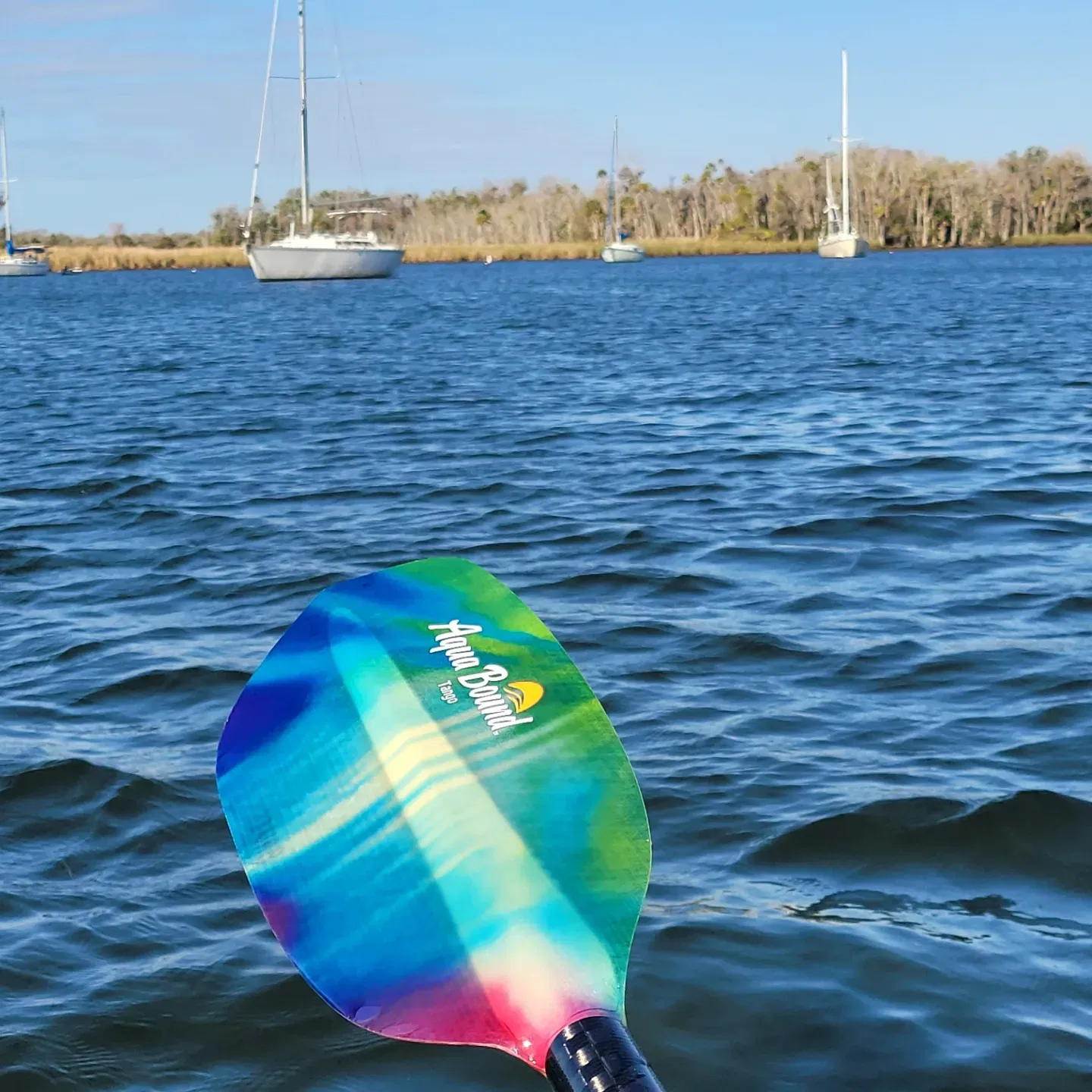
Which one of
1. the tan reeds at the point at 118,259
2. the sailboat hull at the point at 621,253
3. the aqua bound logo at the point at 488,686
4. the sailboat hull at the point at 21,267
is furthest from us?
the tan reeds at the point at 118,259

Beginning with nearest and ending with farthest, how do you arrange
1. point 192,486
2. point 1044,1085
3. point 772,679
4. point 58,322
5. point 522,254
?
point 1044,1085 < point 772,679 < point 192,486 < point 58,322 < point 522,254

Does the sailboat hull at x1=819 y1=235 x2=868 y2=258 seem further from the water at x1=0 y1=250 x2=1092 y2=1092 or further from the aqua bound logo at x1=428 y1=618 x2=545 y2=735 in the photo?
the aqua bound logo at x1=428 y1=618 x2=545 y2=735

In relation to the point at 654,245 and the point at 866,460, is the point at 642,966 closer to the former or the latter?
the point at 866,460

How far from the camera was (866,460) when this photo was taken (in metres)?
10.3

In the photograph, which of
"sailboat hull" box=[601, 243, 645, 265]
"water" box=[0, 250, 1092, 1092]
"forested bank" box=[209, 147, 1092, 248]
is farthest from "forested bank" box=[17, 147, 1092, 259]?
"water" box=[0, 250, 1092, 1092]

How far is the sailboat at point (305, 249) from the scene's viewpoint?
167 feet

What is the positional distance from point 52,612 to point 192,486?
3.67m

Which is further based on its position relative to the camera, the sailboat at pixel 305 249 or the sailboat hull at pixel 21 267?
the sailboat hull at pixel 21 267

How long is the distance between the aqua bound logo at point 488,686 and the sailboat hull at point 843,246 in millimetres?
73923

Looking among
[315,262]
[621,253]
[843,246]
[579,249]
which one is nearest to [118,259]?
[621,253]

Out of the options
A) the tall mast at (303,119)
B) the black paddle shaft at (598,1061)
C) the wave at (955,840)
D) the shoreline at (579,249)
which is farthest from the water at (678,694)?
the shoreline at (579,249)

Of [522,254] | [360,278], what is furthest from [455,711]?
[522,254]

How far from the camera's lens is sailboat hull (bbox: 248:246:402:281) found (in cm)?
5300

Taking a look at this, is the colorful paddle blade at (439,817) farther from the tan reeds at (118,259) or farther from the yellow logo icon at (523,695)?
the tan reeds at (118,259)
